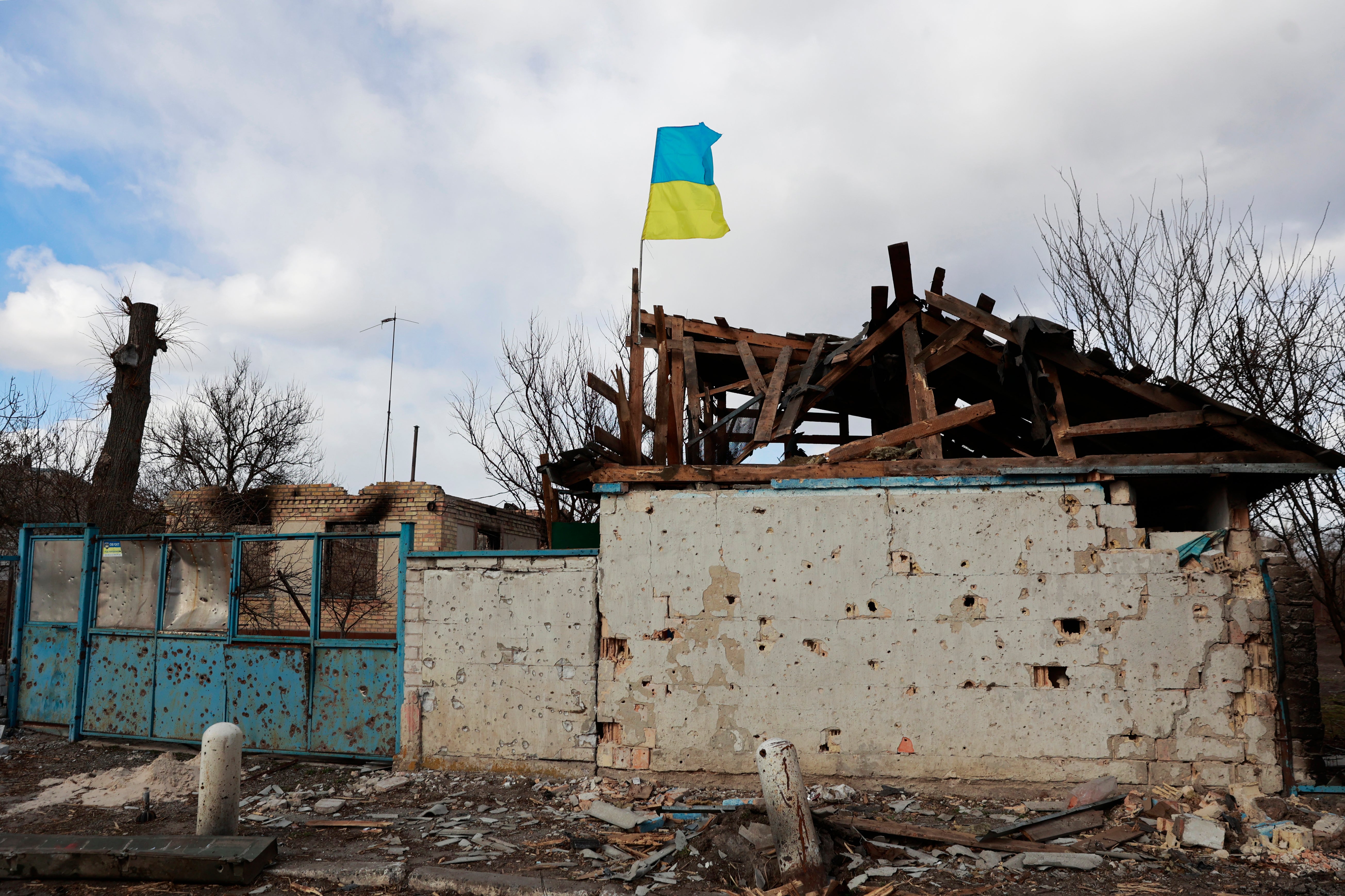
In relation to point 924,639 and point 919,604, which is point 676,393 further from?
point 924,639

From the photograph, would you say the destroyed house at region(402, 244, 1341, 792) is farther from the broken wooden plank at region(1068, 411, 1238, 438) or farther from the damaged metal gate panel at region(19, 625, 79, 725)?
the damaged metal gate panel at region(19, 625, 79, 725)

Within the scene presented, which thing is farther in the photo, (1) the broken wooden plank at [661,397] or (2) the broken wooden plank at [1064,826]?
(1) the broken wooden plank at [661,397]

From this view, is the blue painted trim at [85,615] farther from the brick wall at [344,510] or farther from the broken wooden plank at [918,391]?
the broken wooden plank at [918,391]

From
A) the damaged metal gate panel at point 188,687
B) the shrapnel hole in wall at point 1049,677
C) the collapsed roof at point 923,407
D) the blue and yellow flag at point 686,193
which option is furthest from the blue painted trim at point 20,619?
the shrapnel hole in wall at point 1049,677

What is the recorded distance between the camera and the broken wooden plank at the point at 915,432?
668 cm

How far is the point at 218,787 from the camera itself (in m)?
5.03

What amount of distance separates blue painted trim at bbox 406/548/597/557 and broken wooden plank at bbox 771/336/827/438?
1.99m

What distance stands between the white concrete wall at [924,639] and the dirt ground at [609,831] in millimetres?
335

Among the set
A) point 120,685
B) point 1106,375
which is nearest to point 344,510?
point 120,685

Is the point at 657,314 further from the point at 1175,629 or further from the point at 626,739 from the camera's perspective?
the point at 1175,629

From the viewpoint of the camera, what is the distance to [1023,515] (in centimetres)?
631

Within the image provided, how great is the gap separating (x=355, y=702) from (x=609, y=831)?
2.90 meters

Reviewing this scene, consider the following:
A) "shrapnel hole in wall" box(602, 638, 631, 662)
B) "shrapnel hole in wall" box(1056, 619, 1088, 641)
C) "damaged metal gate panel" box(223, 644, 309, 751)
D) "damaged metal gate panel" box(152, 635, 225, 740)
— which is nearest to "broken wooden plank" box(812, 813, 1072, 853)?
"shrapnel hole in wall" box(1056, 619, 1088, 641)

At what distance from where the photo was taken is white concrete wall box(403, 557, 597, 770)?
22.1ft
